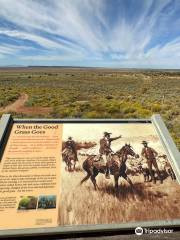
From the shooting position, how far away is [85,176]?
15.6 ft

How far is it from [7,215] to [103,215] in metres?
1.35

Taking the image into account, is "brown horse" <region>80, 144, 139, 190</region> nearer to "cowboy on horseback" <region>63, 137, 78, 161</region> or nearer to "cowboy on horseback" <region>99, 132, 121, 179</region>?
"cowboy on horseback" <region>99, 132, 121, 179</region>

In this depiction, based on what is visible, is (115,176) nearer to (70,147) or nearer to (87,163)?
(87,163)

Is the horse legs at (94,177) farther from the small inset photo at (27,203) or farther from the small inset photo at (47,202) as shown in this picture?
the small inset photo at (27,203)

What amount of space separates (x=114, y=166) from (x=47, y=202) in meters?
1.27

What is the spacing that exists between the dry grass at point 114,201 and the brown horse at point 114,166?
8 centimetres

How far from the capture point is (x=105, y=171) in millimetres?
4871

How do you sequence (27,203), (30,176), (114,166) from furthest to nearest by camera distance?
1. (114,166)
2. (30,176)
3. (27,203)

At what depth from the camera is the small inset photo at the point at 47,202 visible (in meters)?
4.29

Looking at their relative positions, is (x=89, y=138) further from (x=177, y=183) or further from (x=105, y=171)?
(x=177, y=183)

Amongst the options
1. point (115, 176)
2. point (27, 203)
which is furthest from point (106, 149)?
point (27, 203)

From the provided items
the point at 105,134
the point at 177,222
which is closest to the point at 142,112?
the point at 105,134

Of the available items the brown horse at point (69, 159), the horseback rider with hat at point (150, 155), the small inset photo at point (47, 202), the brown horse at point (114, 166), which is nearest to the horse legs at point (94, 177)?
the brown horse at point (114, 166)

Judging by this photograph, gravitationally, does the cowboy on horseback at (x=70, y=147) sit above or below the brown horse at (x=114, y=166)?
above
